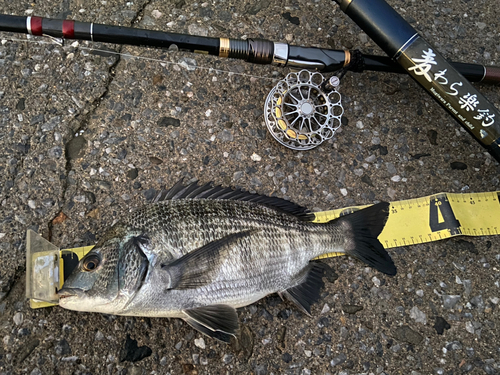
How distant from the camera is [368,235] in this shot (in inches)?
93.7

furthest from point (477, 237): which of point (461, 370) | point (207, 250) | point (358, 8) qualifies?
point (207, 250)

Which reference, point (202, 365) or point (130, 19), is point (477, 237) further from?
point (130, 19)

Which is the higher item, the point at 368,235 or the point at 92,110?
the point at 92,110

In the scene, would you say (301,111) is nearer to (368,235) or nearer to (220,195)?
(220,195)

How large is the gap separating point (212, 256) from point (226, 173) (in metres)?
0.78

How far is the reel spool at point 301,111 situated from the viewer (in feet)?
8.34

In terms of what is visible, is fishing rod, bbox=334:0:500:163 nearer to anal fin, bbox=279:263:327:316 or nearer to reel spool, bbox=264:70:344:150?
reel spool, bbox=264:70:344:150

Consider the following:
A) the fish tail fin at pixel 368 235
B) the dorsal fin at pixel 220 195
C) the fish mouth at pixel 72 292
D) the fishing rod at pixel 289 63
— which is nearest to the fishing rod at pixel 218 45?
the fishing rod at pixel 289 63

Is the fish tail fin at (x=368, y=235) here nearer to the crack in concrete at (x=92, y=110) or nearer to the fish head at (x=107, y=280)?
the fish head at (x=107, y=280)

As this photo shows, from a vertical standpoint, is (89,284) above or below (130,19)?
below

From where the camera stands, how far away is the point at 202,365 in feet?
7.41

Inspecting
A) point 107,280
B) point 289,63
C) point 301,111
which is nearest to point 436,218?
point 301,111

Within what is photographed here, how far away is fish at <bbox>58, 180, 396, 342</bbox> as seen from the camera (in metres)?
1.89

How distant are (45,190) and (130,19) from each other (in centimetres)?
145
